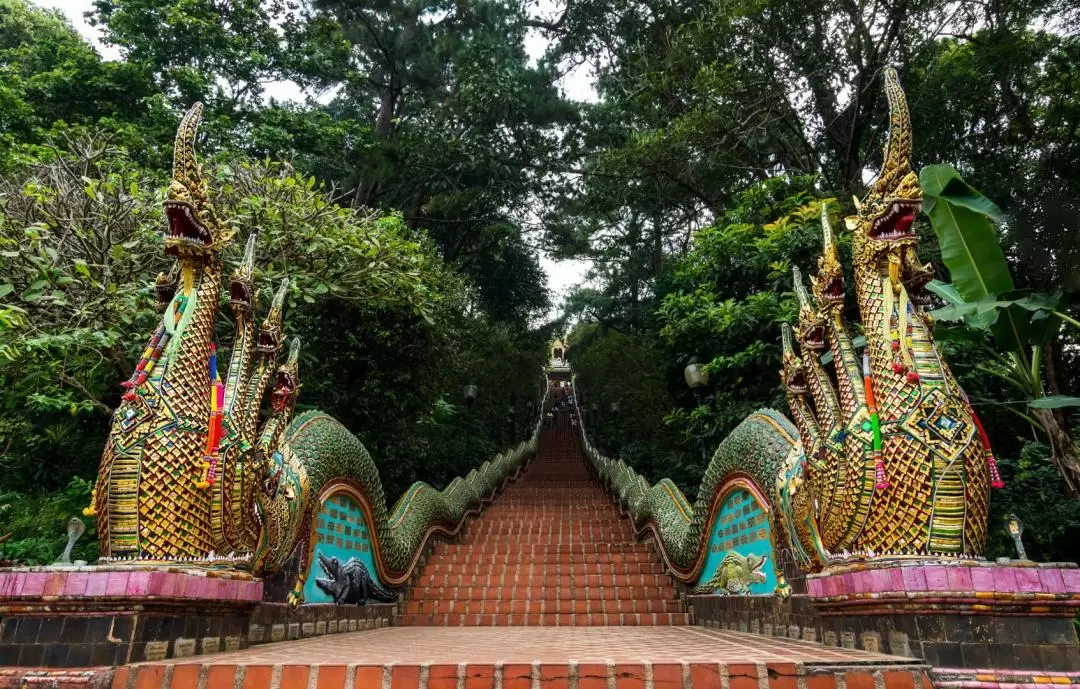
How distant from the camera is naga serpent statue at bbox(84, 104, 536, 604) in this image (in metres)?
3.46

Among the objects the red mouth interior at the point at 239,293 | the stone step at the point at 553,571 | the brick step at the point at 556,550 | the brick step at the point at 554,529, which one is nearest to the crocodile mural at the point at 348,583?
the stone step at the point at 553,571

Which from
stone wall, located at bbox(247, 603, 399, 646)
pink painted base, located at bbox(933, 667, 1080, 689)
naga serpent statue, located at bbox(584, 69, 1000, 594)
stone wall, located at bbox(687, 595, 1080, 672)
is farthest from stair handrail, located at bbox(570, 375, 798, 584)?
stone wall, located at bbox(247, 603, 399, 646)

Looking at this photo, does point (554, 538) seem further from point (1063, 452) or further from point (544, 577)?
point (1063, 452)

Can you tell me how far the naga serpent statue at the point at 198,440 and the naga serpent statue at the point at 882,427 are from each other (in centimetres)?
369

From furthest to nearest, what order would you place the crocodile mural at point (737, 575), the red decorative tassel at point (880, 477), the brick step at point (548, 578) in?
the brick step at point (548, 578) → the crocodile mural at point (737, 575) → the red decorative tassel at point (880, 477)

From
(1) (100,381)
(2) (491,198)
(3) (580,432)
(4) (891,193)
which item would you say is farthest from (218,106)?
(3) (580,432)

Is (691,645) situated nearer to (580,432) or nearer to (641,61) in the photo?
(641,61)

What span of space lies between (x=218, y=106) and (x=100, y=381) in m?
7.42

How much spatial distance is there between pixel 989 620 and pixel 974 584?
6.8 inches

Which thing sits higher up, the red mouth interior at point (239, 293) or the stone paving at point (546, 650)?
the red mouth interior at point (239, 293)

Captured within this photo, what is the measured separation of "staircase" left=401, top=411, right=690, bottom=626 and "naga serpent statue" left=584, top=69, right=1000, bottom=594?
2.75 m

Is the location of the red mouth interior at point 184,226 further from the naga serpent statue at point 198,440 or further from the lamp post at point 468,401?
the lamp post at point 468,401

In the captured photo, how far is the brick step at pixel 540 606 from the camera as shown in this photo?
6.86 m

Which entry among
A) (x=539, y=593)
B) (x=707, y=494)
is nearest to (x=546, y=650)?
(x=707, y=494)
